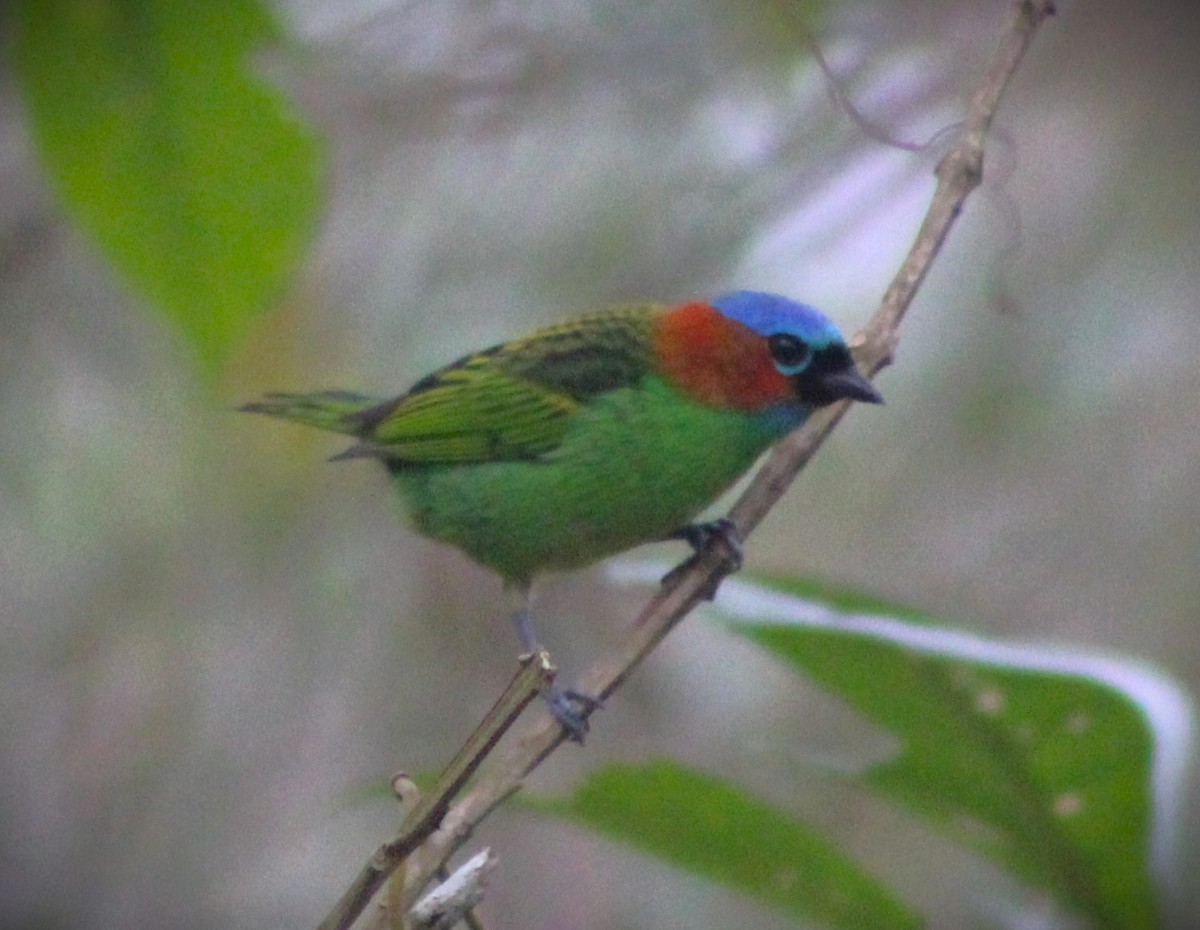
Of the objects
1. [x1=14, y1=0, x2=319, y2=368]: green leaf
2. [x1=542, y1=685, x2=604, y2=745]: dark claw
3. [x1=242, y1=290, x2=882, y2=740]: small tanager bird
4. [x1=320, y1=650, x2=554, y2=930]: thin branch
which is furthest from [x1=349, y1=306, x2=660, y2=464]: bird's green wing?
[x1=320, y1=650, x2=554, y2=930]: thin branch

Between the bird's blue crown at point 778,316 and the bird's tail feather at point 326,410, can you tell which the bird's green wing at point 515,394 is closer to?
the bird's tail feather at point 326,410

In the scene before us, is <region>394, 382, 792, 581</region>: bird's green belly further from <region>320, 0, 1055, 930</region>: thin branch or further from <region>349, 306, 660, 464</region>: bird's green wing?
<region>320, 0, 1055, 930</region>: thin branch

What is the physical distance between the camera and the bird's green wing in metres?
3.10

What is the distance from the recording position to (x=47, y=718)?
404 cm

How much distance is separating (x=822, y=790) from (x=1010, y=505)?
4.13 feet

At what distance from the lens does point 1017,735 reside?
1902 mm

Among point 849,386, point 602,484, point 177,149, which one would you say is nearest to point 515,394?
point 602,484

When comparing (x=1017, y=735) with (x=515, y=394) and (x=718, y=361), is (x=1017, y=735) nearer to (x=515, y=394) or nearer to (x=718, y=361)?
(x=718, y=361)

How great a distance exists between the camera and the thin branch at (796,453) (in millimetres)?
1769

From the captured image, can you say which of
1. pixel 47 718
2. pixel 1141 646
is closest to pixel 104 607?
pixel 47 718

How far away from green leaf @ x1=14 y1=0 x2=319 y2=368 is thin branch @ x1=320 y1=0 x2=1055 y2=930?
0.67m

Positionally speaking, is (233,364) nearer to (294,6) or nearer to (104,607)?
(104,607)

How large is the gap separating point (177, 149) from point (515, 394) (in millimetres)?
1430

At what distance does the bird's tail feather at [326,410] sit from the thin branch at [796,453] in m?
1.08
